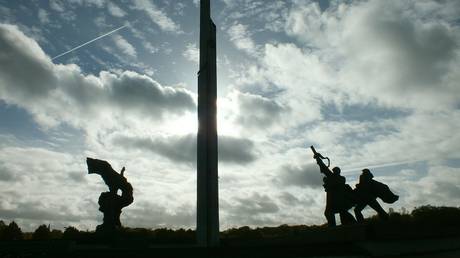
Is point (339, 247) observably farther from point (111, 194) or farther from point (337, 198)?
point (111, 194)

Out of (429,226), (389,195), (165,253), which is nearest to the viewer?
(165,253)

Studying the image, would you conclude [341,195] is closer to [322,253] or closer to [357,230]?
[357,230]

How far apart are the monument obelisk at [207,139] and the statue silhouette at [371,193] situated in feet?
14.0

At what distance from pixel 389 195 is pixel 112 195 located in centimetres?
882

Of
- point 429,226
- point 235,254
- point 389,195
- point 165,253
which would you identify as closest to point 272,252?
point 235,254

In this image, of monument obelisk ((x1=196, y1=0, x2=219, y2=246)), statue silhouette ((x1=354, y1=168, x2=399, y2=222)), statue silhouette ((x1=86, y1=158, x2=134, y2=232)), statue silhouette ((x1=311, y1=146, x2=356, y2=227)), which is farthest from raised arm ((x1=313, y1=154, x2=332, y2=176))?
A: statue silhouette ((x1=86, y1=158, x2=134, y2=232))

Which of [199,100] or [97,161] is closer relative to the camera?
[199,100]

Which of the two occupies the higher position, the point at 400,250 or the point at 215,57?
the point at 215,57

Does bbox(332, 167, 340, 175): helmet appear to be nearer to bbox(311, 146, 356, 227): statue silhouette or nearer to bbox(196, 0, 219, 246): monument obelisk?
bbox(311, 146, 356, 227): statue silhouette

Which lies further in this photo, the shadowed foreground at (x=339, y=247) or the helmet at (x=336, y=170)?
the helmet at (x=336, y=170)

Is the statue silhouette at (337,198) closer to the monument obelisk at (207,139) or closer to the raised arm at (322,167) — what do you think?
the raised arm at (322,167)

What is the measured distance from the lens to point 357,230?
7.90 m

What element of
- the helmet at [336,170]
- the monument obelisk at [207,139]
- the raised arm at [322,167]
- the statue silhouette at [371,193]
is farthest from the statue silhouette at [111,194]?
the statue silhouette at [371,193]

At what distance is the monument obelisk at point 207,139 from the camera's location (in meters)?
9.73
